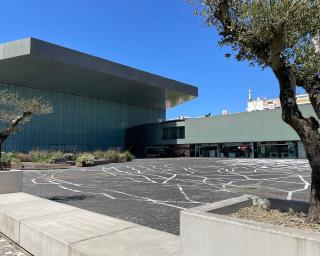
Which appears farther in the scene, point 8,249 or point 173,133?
point 173,133

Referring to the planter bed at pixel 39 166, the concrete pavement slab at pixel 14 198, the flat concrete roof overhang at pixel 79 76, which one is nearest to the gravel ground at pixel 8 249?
the concrete pavement slab at pixel 14 198

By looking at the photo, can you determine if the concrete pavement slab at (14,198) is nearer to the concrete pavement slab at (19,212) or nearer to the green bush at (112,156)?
the concrete pavement slab at (19,212)

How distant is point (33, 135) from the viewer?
60656 millimetres

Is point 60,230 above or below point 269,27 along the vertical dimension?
below

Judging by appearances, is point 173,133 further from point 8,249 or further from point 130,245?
point 130,245

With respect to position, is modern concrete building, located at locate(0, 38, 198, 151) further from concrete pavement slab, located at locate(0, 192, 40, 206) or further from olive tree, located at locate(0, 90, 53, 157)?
concrete pavement slab, located at locate(0, 192, 40, 206)

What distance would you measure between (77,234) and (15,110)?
9493mm

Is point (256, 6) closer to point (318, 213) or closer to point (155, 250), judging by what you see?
point (318, 213)

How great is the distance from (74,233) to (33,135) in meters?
58.7

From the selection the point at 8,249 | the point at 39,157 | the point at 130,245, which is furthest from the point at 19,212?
the point at 39,157

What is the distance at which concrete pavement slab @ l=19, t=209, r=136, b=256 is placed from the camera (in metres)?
5.30

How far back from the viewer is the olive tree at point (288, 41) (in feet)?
13.7

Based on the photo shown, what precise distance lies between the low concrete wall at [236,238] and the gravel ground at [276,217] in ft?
1.83

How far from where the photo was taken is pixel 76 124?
226ft
